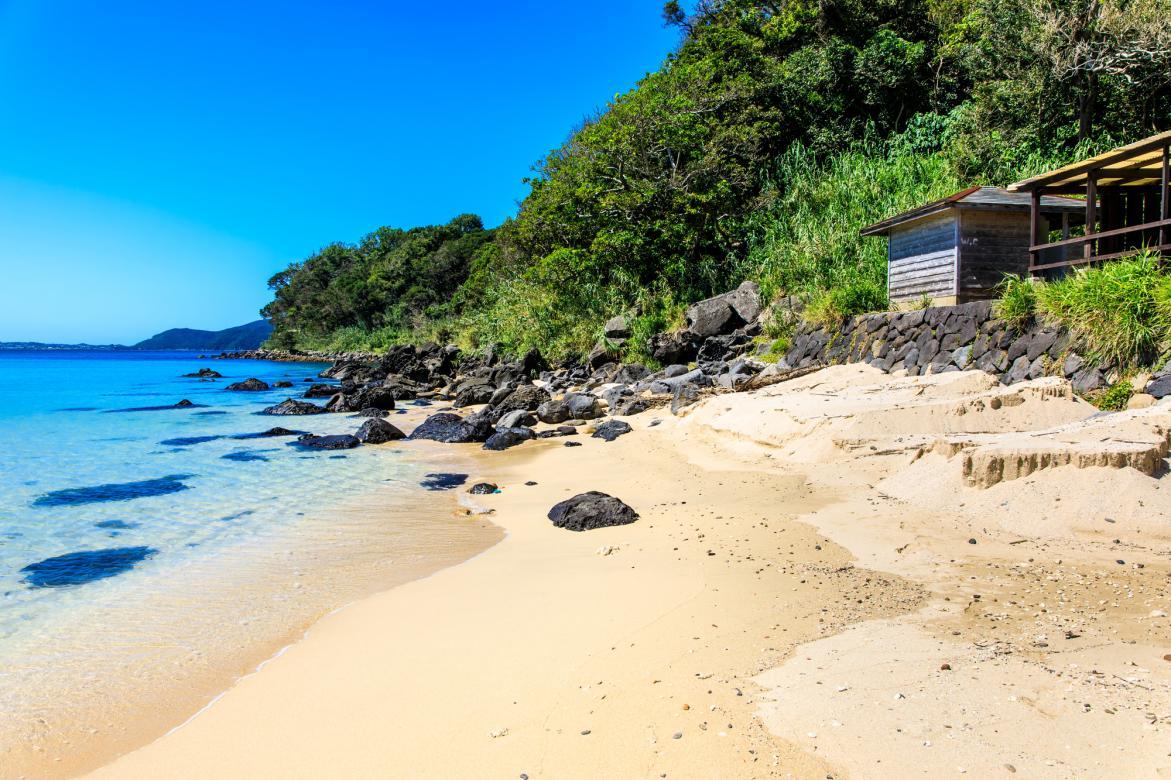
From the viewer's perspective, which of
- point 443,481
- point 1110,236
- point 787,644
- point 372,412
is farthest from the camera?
point 372,412

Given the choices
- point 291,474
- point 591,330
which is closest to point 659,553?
point 291,474

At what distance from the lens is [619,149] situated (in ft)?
75.9

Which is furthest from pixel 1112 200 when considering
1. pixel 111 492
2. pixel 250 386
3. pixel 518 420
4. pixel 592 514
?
pixel 250 386

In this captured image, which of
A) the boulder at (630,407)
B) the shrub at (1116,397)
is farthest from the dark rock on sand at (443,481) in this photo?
the shrub at (1116,397)

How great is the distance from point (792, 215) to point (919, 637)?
21.1 meters

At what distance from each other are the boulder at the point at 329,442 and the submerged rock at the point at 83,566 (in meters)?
6.63

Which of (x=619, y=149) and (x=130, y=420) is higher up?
(x=619, y=149)

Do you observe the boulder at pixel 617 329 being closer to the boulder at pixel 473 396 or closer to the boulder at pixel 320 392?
the boulder at pixel 473 396

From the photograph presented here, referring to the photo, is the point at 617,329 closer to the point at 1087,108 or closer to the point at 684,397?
the point at 684,397

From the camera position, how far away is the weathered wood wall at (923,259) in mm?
13328

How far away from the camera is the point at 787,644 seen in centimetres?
383

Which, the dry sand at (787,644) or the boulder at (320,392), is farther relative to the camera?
the boulder at (320,392)

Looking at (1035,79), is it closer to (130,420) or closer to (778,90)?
(778,90)

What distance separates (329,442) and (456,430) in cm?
269
